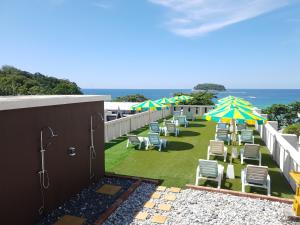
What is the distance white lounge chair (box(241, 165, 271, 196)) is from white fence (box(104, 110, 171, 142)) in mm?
6568

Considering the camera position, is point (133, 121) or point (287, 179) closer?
point (287, 179)

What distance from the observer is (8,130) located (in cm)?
414

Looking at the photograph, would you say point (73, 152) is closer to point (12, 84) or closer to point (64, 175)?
point (64, 175)

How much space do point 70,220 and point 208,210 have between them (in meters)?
2.86

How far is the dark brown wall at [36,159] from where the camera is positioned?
13.6 feet

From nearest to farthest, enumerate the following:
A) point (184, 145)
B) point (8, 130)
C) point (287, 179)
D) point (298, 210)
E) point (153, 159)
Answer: point (8, 130) → point (298, 210) → point (287, 179) → point (153, 159) → point (184, 145)

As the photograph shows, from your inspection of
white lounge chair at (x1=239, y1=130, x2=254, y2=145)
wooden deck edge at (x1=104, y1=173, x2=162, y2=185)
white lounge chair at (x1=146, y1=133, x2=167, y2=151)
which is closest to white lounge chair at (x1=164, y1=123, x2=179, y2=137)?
white lounge chair at (x1=146, y1=133, x2=167, y2=151)

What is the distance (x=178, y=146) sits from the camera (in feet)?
35.1

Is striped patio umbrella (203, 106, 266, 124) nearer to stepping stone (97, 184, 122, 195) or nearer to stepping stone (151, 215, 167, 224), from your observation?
stepping stone (97, 184, 122, 195)

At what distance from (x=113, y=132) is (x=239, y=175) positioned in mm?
6396

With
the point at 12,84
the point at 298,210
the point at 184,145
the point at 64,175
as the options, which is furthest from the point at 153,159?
the point at 12,84

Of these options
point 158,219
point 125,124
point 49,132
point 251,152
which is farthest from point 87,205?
point 125,124

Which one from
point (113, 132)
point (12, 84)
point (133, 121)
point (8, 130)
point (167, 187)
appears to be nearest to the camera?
point (8, 130)

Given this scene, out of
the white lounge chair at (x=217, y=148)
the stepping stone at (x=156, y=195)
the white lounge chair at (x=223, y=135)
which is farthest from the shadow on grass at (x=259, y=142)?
the stepping stone at (x=156, y=195)
